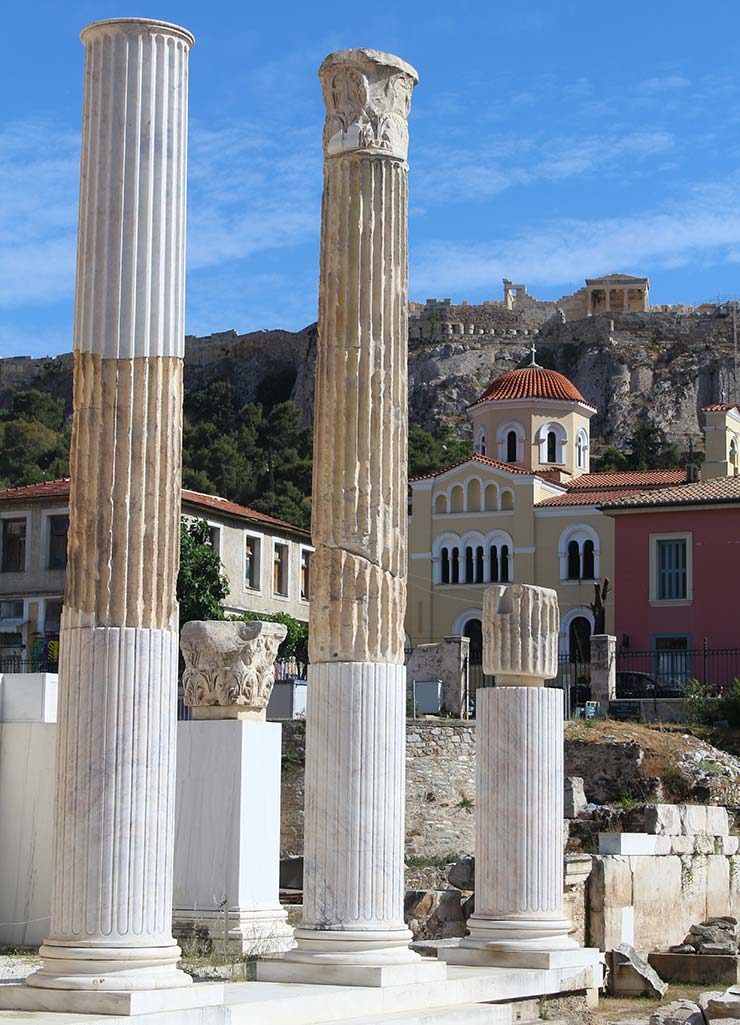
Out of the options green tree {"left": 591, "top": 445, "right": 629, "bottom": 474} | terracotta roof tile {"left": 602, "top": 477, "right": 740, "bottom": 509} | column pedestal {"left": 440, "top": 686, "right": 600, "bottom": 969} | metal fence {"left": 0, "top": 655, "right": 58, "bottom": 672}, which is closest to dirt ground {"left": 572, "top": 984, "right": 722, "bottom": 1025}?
column pedestal {"left": 440, "top": 686, "right": 600, "bottom": 969}

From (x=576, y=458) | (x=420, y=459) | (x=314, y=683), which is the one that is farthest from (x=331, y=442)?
(x=420, y=459)

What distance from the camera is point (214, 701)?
15.5m

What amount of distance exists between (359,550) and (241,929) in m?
3.98

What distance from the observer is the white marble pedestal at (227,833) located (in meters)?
14.8

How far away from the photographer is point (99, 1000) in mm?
9578

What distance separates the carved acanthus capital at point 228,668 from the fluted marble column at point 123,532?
4.96m

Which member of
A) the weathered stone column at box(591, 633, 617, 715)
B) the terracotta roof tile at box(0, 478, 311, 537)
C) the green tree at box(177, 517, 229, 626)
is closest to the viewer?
the weathered stone column at box(591, 633, 617, 715)

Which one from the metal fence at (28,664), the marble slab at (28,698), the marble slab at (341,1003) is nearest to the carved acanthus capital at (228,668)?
the marble slab at (28,698)

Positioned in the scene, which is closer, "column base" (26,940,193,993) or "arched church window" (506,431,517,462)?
"column base" (26,940,193,993)

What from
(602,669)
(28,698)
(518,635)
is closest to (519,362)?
(602,669)

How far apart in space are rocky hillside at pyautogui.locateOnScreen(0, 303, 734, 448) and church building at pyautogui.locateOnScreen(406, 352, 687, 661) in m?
42.2

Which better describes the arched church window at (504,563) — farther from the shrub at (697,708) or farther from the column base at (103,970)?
the column base at (103,970)

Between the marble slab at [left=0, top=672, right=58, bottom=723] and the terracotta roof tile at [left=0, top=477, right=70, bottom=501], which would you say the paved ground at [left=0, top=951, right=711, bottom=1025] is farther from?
the terracotta roof tile at [left=0, top=477, right=70, bottom=501]

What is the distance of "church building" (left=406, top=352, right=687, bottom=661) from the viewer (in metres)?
51.2
